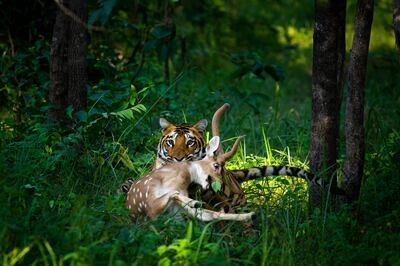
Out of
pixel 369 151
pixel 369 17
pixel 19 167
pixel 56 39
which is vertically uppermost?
pixel 369 17

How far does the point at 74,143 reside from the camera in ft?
22.1

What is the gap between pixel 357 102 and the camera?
5.40 meters

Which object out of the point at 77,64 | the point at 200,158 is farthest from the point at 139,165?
the point at 77,64

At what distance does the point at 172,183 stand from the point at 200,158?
3.90ft

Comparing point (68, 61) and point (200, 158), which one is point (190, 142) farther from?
point (68, 61)

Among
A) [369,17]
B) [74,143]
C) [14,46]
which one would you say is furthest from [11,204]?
[14,46]

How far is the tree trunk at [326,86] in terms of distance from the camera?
5453mm

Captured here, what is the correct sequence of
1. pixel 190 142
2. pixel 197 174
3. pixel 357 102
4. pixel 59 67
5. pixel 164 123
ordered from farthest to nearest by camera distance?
pixel 59 67
pixel 164 123
pixel 190 142
pixel 197 174
pixel 357 102

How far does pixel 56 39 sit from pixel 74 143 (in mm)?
1044

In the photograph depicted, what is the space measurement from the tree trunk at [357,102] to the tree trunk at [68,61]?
8.49 feet

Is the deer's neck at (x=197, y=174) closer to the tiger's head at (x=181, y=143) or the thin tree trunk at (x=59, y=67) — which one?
the tiger's head at (x=181, y=143)

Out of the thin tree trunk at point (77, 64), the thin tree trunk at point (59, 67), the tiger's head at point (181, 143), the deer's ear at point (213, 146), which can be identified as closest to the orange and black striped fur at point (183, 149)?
the tiger's head at point (181, 143)

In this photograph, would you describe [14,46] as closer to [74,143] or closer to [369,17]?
[74,143]

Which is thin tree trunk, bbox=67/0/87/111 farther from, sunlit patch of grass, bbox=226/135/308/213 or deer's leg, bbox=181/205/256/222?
deer's leg, bbox=181/205/256/222
